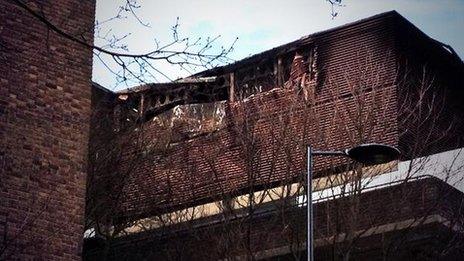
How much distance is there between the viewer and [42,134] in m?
14.8

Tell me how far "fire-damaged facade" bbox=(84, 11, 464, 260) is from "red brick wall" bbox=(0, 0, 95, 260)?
4486 mm

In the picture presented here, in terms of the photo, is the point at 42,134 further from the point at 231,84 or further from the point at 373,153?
the point at 231,84

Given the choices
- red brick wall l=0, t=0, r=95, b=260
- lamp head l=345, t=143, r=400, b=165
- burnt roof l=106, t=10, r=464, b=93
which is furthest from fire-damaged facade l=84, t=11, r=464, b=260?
lamp head l=345, t=143, r=400, b=165

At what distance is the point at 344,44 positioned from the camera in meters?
21.7

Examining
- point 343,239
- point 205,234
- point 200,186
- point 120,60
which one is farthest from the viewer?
point 200,186

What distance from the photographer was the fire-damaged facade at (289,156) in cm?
1808

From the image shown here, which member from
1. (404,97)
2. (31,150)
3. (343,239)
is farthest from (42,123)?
(404,97)

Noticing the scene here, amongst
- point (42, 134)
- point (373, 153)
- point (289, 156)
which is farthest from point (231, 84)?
point (373, 153)

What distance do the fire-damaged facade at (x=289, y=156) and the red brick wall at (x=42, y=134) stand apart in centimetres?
449

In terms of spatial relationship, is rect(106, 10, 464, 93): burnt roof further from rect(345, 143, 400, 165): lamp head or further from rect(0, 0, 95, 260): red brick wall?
rect(345, 143, 400, 165): lamp head

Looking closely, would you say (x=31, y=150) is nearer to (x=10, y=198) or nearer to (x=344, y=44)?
(x=10, y=198)

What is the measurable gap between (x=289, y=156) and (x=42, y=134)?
5910 millimetres

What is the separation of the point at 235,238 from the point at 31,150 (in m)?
5.46

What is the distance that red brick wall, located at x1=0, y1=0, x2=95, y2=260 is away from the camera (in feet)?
46.5
